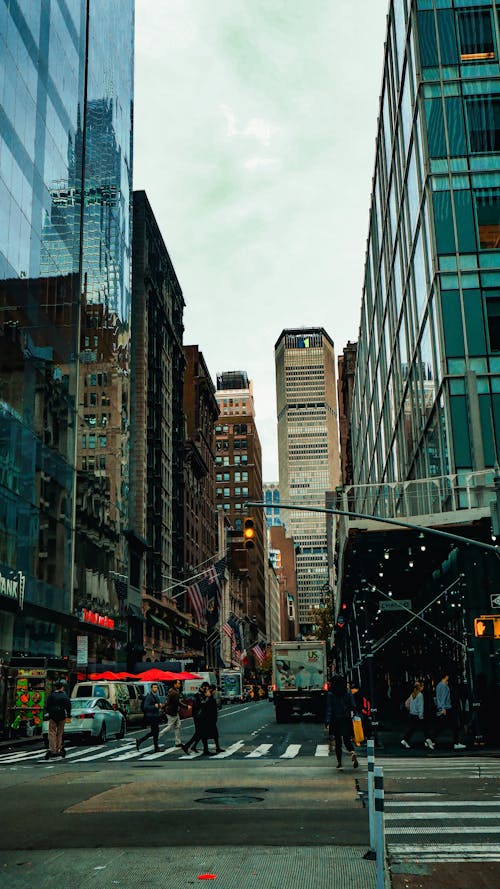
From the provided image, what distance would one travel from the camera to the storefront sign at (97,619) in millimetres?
55469

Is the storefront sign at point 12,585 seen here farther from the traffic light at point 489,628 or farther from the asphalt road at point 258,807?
the traffic light at point 489,628

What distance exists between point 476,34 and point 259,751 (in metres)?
28.6

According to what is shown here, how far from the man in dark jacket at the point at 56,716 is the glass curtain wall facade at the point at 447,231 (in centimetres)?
1501

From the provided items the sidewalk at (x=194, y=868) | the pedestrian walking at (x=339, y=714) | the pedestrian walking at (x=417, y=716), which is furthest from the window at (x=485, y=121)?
the sidewalk at (x=194, y=868)

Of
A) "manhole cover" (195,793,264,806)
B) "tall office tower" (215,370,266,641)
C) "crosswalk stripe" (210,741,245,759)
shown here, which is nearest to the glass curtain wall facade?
"crosswalk stripe" (210,741,245,759)

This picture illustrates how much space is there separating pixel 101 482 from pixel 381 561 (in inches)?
1222

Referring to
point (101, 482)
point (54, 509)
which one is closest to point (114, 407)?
point (101, 482)

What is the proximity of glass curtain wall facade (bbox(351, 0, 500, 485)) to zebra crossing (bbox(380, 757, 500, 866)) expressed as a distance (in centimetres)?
1766

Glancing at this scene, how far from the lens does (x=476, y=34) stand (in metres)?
36.1

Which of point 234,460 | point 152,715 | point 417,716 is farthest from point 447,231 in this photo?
point 234,460

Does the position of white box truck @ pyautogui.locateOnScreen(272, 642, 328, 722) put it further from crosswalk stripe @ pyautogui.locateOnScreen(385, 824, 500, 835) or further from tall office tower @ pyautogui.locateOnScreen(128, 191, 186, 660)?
crosswalk stripe @ pyautogui.locateOnScreen(385, 824, 500, 835)

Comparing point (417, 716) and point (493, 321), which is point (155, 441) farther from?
point (417, 716)

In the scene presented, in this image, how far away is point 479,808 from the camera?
12.7m

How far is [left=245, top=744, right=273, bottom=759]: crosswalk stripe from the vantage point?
23.4m
